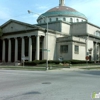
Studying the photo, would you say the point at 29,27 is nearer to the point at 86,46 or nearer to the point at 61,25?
the point at 61,25

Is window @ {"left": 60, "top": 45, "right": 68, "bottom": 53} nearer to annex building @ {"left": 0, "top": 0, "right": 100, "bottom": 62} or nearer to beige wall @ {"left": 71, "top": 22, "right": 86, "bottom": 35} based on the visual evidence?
annex building @ {"left": 0, "top": 0, "right": 100, "bottom": 62}

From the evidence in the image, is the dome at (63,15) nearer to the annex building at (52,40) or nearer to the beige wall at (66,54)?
the annex building at (52,40)

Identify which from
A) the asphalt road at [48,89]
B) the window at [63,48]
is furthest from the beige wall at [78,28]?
the asphalt road at [48,89]

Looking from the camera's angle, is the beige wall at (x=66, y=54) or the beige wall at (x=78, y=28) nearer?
the beige wall at (x=66, y=54)

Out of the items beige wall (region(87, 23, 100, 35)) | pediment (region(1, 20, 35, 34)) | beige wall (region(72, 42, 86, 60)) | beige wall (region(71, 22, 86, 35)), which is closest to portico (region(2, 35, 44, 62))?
pediment (region(1, 20, 35, 34))

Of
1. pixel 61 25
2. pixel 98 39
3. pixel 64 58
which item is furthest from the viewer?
pixel 98 39

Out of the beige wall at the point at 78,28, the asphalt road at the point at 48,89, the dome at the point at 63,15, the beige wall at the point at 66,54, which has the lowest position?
the asphalt road at the point at 48,89

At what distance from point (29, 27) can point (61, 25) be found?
11953 millimetres

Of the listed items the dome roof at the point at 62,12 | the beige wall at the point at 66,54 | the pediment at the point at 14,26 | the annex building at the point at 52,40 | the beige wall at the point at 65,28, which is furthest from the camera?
the dome roof at the point at 62,12

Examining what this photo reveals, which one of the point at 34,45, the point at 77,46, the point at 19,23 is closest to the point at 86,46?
the point at 77,46

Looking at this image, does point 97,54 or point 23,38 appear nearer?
point 23,38

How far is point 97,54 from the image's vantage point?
78.0 metres

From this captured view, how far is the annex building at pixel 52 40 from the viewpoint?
63844 millimetres

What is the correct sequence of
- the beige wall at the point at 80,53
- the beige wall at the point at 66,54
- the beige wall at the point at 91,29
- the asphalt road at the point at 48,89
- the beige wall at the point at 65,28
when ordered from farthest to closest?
the beige wall at the point at 91,29, the beige wall at the point at 65,28, the beige wall at the point at 80,53, the beige wall at the point at 66,54, the asphalt road at the point at 48,89
